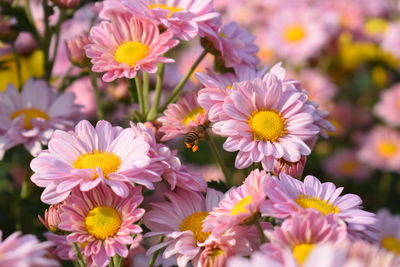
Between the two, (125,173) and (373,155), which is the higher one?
(125,173)

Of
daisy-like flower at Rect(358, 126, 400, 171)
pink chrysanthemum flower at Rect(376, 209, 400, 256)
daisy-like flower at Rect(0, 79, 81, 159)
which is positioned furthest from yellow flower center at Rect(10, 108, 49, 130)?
daisy-like flower at Rect(358, 126, 400, 171)

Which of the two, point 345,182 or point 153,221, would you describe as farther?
point 345,182

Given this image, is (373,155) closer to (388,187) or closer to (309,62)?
(388,187)

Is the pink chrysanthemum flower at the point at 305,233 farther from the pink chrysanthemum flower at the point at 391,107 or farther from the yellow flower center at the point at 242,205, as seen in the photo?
the pink chrysanthemum flower at the point at 391,107

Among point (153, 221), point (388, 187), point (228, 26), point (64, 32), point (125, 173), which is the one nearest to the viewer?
point (125, 173)

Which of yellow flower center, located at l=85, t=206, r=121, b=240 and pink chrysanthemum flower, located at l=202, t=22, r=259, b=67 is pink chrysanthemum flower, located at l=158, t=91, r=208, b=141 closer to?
pink chrysanthemum flower, located at l=202, t=22, r=259, b=67

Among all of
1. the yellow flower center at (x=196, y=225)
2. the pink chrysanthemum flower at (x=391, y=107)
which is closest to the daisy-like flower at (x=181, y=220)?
the yellow flower center at (x=196, y=225)

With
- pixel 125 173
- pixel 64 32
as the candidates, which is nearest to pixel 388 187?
pixel 64 32
